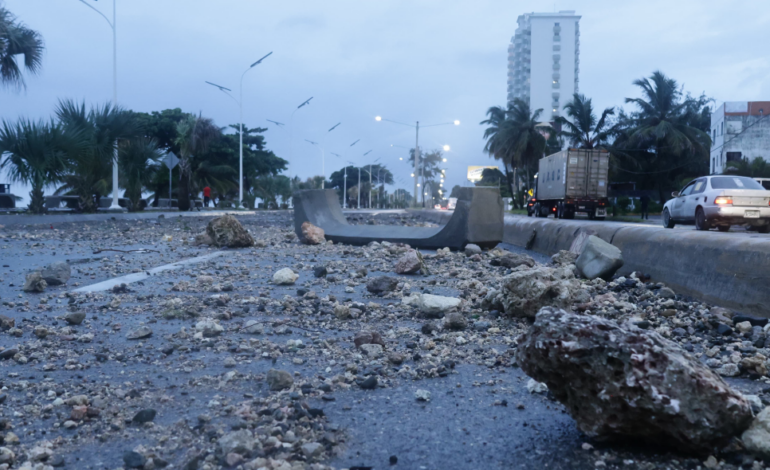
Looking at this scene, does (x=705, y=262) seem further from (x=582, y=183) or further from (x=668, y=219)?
(x=582, y=183)

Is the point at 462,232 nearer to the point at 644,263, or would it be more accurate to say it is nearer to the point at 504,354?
the point at 644,263

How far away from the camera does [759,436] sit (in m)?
1.87

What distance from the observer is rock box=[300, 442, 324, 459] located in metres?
1.90

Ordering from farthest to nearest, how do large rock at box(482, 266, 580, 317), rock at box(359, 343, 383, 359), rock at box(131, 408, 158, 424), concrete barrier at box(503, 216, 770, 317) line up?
concrete barrier at box(503, 216, 770, 317) < large rock at box(482, 266, 580, 317) < rock at box(359, 343, 383, 359) < rock at box(131, 408, 158, 424)

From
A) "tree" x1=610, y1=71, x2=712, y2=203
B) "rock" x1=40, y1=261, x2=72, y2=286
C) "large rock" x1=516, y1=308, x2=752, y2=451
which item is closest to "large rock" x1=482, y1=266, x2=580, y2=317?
"large rock" x1=516, y1=308, x2=752, y2=451

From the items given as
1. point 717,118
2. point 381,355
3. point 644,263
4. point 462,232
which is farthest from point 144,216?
point 717,118

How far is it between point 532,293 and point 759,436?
205 cm

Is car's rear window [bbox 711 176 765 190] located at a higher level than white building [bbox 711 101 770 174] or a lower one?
lower

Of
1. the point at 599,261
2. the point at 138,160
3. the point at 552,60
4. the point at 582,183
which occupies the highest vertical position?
the point at 552,60

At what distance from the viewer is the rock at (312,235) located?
380 inches

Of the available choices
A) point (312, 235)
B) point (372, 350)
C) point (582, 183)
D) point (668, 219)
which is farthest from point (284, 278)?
point (582, 183)

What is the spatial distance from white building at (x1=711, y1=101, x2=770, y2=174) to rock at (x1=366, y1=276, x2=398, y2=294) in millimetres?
45649

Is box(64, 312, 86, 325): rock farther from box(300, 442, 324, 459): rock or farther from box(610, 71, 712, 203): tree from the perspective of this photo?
box(610, 71, 712, 203): tree

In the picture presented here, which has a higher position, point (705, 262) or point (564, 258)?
point (705, 262)
